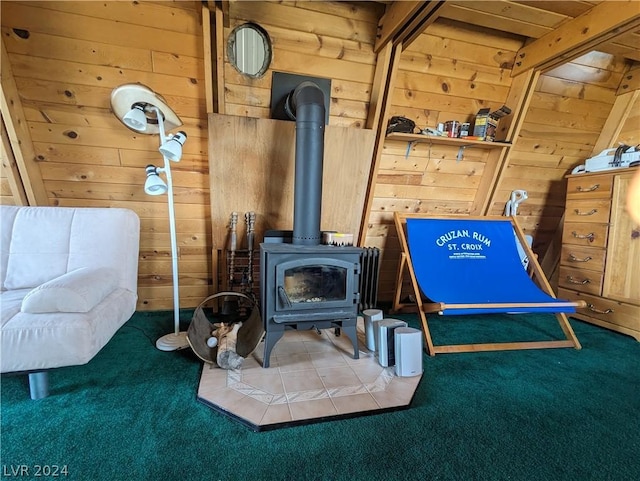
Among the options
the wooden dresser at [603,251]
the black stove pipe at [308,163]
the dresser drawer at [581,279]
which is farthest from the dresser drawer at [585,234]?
the black stove pipe at [308,163]

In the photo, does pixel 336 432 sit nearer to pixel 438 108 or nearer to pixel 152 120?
pixel 152 120

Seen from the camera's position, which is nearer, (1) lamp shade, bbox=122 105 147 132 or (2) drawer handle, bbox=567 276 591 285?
(1) lamp shade, bbox=122 105 147 132

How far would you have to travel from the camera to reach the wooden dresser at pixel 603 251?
2240 millimetres

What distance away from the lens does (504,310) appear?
1.79m

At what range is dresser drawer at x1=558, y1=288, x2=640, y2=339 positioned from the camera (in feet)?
7.25

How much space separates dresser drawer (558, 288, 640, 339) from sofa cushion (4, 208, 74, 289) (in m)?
3.83

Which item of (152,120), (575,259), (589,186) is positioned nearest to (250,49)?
(152,120)

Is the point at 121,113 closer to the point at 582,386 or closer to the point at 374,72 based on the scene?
Result: the point at 374,72

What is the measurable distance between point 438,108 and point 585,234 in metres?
1.67

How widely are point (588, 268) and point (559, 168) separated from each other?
95 cm

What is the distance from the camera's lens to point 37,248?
1.62 metres

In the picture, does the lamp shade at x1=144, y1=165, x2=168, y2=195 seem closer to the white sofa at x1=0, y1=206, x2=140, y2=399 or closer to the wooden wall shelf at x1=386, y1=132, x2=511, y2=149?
the white sofa at x1=0, y1=206, x2=140, y2=399

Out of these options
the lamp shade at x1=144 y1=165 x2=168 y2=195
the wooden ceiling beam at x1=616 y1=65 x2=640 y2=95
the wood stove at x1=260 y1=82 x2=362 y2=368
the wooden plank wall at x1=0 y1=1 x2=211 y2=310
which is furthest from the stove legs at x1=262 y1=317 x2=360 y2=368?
the wooden ceiling beam at x1=616 y1=65 x2=640 y2=95

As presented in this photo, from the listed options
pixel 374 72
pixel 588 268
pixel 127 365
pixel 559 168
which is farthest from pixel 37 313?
pixel 559 168
